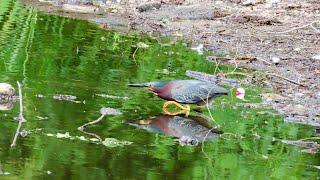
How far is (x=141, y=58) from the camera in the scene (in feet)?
30.2

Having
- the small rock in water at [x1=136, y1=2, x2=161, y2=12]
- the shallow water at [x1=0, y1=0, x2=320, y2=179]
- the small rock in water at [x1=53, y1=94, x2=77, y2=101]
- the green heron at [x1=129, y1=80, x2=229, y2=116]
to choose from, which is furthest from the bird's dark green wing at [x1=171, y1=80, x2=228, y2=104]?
the small rock in water at [x1=136, y1=2, x2=161, y2=12]

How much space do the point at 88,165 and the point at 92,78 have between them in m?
2.81

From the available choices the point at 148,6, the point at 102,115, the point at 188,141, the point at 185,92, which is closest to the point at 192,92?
the point at 185,92

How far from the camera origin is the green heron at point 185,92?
667 cm

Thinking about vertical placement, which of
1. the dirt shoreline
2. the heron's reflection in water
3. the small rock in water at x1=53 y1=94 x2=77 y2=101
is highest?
the heron's reflection in water

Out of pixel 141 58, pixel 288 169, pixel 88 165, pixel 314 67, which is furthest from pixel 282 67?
pixel 88 165

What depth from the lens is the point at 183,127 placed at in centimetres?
626

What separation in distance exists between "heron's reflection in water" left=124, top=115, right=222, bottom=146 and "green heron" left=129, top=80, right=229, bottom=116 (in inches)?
6.8

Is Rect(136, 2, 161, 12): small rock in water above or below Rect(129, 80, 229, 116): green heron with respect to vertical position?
below

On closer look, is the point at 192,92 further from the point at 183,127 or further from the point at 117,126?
the point at 117,126

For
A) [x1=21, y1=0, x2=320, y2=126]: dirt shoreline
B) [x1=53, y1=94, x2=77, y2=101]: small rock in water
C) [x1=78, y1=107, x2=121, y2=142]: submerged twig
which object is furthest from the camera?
[x1=21, y1=0, x2=320, y2=126]: dirt shoreline

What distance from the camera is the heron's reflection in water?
5.92 metres

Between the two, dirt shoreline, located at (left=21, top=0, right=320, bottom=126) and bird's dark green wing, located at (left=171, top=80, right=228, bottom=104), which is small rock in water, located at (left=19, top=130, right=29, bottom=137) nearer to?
bird's dark green wing, located at (left=171, top=80, right=228, bottom=104)

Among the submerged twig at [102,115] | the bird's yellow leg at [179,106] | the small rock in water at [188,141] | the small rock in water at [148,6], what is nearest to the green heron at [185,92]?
the bird's yellow leg at [179,106]
